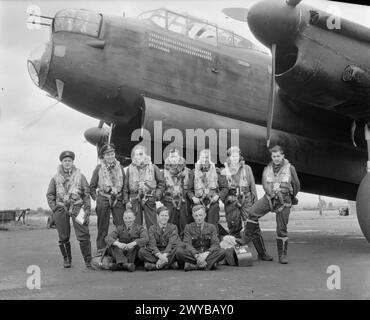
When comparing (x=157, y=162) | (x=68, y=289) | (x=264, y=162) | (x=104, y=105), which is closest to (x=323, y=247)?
(x=264, y=162)

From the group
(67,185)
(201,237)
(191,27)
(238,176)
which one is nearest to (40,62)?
(67,185)

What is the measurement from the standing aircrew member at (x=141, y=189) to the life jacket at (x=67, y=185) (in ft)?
2.63

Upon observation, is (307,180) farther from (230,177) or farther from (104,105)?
(104,105)

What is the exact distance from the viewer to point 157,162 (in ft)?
30.0

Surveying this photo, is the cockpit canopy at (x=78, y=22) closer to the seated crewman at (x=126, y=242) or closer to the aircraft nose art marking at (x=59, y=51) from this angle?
the aircraft nose art marking at (x=59, y=51)

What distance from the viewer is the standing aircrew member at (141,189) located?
7539 millimetres

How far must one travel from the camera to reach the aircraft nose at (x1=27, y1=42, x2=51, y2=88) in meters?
8.53

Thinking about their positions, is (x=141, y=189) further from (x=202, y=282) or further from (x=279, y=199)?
(x=202, y=282)

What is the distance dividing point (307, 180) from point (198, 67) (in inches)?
158

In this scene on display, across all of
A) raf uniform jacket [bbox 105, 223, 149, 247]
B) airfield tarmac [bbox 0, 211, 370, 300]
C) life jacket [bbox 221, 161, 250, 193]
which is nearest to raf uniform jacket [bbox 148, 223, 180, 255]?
raf uniform jacket [bbox 105, 223, 149, 247]

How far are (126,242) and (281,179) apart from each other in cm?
257

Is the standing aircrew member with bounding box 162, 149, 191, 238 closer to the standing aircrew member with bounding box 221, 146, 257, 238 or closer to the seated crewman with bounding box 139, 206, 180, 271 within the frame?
the standing aircrew member with bounding box 221, 146, 257, 238

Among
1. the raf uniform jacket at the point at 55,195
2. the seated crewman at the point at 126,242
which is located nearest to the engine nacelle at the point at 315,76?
the seated crewman at the point at 126,242

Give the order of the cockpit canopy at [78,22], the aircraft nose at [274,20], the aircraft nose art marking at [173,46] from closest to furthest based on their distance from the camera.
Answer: the aircraft nose at [274,20] → the cockpit canopy at [78,22] → the aircraft nose art marking at [173,46]
